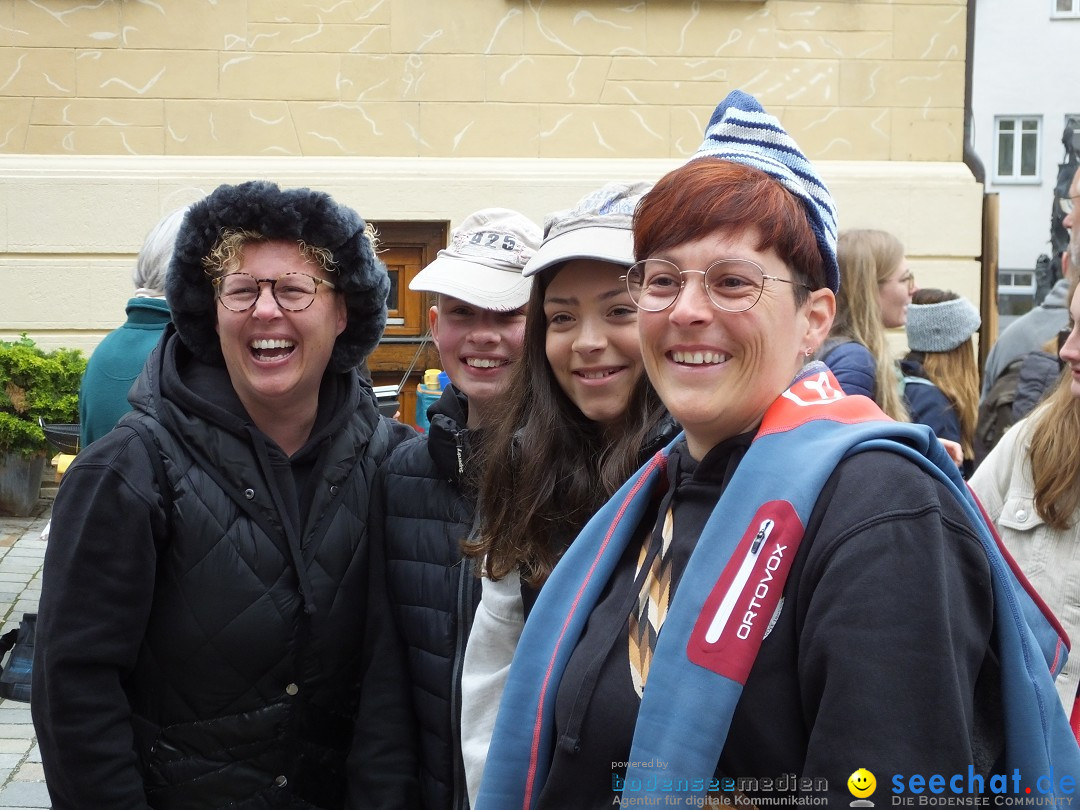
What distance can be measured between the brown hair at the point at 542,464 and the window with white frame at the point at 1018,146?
108 feet

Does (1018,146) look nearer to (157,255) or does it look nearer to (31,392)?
(31,392)

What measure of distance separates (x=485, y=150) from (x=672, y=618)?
22.5ft

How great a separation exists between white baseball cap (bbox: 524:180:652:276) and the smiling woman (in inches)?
16.7

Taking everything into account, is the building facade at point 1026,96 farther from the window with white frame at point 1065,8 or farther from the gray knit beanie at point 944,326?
the gray knit beanie at point 944,326

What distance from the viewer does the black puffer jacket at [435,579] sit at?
8.11 feet

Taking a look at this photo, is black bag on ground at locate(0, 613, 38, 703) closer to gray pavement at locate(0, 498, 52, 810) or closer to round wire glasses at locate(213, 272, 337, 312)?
gray pavement at locate(0, 498, 52, 810)

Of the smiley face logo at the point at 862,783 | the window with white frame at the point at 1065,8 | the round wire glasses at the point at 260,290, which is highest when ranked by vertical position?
the window with white frame at the point at 1065,8

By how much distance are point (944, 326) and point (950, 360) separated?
152mm

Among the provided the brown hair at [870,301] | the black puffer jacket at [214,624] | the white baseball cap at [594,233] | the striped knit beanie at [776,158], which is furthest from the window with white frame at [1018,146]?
the striped knit beanie at [776,158]

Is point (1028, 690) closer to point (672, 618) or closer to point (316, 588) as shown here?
point (672, 618)

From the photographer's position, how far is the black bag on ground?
159 inches

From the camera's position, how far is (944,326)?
5.05 m

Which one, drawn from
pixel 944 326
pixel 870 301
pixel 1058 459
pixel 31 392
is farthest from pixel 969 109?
pixel 31 392

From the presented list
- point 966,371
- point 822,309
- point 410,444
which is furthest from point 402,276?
point 822,309
